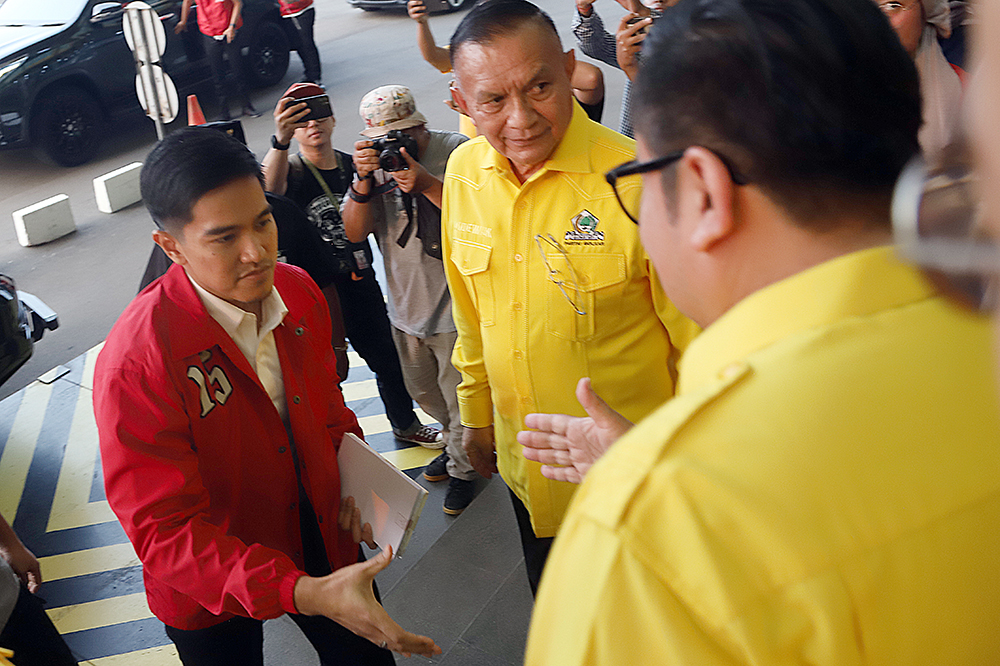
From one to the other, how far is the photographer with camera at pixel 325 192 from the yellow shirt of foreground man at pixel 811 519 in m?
2.67

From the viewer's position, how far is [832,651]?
2.27 feet

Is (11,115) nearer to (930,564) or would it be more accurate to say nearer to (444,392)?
(444,392)

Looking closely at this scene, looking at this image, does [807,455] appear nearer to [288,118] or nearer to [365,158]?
[365,158]

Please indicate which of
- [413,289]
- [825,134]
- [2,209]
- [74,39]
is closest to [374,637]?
[825,134]

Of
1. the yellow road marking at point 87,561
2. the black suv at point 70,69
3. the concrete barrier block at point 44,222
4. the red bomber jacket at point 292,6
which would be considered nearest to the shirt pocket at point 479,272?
the yellow road marking at point 87,561

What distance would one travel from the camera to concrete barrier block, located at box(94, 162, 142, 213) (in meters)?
7.25

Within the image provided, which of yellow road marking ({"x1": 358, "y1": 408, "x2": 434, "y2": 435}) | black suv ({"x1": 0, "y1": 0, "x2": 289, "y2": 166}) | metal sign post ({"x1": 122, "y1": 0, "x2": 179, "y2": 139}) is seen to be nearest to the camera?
yellow road marking ({"x1": 358, "y1": 408, "x2": 434, "y2": 435})

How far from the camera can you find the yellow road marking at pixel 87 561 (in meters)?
3.45

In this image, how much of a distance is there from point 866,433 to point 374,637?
134 cm

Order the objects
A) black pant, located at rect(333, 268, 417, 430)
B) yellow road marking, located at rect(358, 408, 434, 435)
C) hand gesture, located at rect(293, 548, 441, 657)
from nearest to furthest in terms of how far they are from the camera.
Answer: hand gesture, located at rect(293, 548, 441, 657) < black pant, located at rect(333, 268, 417, 430) < yellow road marking, located at rect(358, 408, 434, 435)

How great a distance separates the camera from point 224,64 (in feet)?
29.8

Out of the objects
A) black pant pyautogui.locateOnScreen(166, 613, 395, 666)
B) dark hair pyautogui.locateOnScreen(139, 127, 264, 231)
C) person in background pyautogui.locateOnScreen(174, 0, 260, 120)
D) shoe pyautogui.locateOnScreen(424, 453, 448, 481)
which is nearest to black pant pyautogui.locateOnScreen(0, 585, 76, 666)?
black pant pyautogui.locateOnScreen(166, 613, 395, 666)

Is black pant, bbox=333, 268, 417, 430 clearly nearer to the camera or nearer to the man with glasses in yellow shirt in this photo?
the camera

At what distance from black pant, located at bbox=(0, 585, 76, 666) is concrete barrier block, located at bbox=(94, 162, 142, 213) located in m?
5.89
